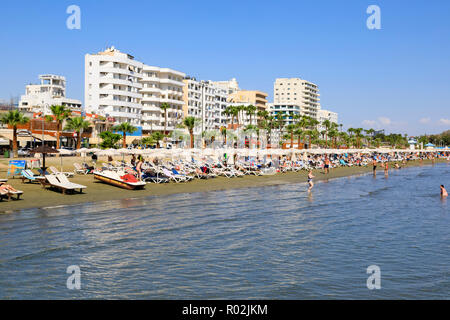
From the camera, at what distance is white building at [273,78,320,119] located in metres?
171

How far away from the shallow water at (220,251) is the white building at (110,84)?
2376 inches

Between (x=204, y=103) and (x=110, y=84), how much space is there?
3468 centimetres

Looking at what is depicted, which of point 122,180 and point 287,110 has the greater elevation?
point 287,110

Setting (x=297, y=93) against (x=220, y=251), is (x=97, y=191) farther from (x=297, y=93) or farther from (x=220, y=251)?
(x=297, y=93)

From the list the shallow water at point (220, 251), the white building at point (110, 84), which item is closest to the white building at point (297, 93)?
the white building at point (110, 84)

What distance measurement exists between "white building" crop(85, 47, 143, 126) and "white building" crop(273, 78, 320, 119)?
298 feet

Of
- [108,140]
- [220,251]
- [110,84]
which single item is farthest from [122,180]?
[110,84]

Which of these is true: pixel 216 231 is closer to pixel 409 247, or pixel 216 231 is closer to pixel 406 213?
pixel 409 247

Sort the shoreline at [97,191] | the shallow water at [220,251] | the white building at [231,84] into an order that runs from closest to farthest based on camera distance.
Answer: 1. the shallow water at [220,251]
2. the shoreline at [97,191]
3. the white building at [231,84]

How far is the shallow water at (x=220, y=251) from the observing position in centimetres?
1003

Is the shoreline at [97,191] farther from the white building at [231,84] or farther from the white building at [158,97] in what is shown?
the white building at [231,84]

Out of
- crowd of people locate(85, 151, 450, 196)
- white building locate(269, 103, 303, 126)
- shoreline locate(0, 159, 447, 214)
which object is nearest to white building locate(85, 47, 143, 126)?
crowd of people locate(85, 151, 450, 196)

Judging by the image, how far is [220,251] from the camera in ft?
43.4

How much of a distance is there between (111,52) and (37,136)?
34486mm
